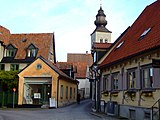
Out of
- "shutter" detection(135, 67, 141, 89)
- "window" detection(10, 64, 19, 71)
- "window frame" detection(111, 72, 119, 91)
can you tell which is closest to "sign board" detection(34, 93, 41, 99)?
"window" detection(10, 64, 19, 71)

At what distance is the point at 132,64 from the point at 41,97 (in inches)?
787

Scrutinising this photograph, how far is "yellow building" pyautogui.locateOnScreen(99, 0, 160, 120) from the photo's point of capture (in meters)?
16.2

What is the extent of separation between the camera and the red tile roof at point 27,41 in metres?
43.1

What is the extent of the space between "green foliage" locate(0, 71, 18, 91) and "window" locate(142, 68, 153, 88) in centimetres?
2340

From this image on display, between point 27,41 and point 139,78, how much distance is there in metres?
29.1

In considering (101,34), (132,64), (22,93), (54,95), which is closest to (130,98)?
(132,64)

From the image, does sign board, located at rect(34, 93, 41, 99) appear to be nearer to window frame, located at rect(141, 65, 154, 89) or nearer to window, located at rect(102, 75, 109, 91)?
window, located at rect(102, 75, 109, 91)

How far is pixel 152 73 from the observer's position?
1681cm

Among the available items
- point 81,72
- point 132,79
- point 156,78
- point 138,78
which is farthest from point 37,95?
point 81,72

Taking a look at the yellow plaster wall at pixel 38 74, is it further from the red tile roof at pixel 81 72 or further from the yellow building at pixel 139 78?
the red tile roof at pixel 81 72

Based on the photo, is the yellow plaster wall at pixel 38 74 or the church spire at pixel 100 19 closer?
the yellow plaster wall at pixel 38 74

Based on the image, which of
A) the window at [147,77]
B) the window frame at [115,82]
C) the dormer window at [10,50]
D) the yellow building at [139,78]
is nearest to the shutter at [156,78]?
the yellow building at [139,78]

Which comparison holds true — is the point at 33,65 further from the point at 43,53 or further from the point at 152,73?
the point at 152,73

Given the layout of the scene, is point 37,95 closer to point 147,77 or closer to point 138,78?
point 138,78
